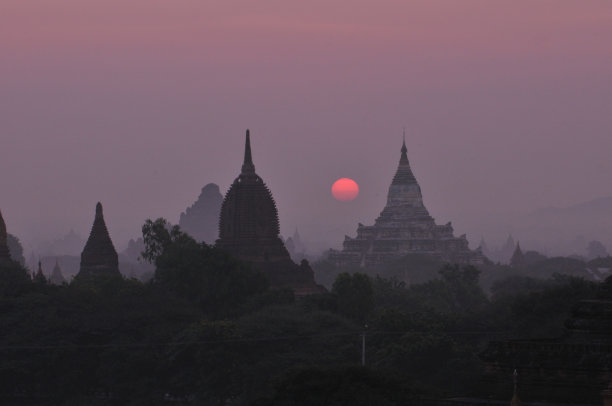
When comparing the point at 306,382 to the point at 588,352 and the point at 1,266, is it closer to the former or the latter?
the point at 588,352

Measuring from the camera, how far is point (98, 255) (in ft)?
510

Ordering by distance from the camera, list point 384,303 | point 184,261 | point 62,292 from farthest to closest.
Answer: point 384,303, point 184,261, point 62,292

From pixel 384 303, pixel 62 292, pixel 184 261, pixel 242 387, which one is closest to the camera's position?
pixel 242 387

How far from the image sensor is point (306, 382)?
167 feet

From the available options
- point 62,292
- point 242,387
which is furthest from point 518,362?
point 62,292

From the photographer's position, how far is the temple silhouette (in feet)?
470

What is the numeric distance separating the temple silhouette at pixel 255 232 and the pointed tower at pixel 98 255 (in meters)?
10.9

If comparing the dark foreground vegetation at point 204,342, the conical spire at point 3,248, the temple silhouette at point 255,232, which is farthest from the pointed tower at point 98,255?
the dark foreground vegetation at point 204,342

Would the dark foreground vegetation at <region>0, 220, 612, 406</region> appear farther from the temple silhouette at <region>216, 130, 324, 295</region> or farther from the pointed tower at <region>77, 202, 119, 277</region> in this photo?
the pointed tower at <region>77, 202, 119, 277</region>

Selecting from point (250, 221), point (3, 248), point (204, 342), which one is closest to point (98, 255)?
point (3, 248)

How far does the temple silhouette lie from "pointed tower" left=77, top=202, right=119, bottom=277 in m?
10.9

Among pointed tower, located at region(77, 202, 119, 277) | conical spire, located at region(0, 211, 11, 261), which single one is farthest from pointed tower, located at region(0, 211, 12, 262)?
pointed tower, located at region(77, 202, 119, 277)

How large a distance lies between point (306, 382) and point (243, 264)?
80048 mm

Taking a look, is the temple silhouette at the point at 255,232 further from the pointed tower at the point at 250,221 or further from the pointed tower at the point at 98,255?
the pointed tower at the point at 98,255
